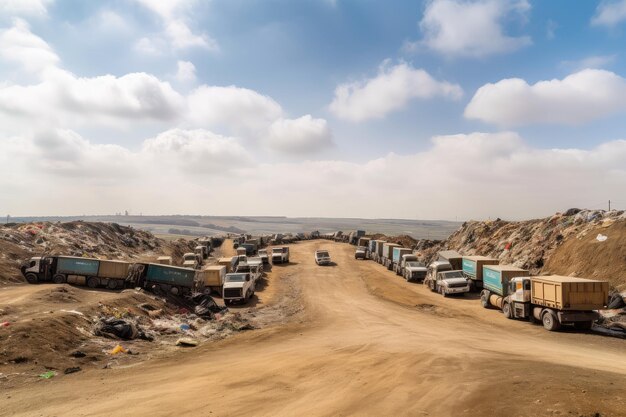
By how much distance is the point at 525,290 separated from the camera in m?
24.0

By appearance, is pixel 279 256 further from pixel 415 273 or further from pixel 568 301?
pixel 568 301

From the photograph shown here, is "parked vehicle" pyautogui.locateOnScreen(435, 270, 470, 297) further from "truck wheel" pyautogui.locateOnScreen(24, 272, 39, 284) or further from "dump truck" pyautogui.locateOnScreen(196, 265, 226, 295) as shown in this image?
"truck wheel" pyautogui.locateOnScreen(24, 272, 39, 284)

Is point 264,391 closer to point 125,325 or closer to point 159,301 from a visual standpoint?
point 125,325

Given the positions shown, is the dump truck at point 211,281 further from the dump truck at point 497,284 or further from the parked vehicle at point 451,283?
the dump truck at point 497,284

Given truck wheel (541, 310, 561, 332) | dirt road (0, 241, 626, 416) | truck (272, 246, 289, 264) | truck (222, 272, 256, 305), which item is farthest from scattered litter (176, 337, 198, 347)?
truck (272, 246, 289, 264)

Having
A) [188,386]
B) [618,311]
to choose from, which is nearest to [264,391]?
[188,386]

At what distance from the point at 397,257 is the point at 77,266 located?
34.1 meters

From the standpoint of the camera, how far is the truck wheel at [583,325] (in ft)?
70.5

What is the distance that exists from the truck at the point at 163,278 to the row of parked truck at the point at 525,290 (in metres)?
21.9

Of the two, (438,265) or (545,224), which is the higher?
(545,224)

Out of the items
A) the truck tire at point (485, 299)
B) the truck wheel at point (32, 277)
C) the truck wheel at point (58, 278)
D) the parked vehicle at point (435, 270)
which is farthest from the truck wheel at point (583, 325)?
the truck wheel at point (32, 277)

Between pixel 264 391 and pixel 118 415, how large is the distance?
157 inches

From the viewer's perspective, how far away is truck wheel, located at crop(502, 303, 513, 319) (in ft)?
82.5

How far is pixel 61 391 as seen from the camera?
39.2ft
